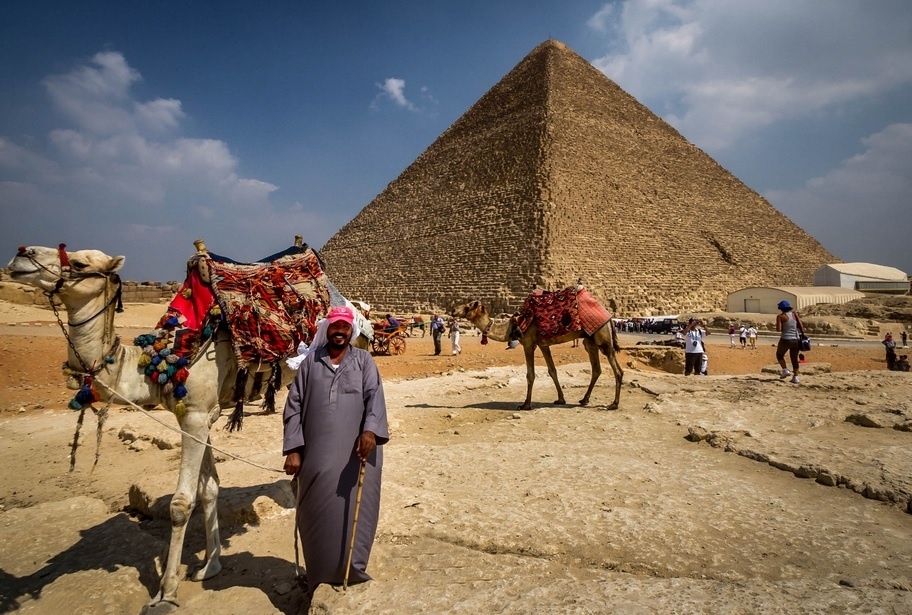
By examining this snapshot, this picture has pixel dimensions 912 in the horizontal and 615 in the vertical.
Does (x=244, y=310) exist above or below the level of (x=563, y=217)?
below

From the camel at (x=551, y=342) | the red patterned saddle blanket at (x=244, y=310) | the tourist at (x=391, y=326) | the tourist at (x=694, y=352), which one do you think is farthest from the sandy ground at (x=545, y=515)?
the tourist at (x=391, y=326)

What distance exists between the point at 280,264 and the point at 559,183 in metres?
44.0

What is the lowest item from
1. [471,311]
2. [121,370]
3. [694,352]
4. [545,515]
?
[545,515]

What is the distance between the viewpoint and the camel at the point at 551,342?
6.16 m

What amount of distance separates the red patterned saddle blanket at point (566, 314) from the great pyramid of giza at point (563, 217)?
27037mm

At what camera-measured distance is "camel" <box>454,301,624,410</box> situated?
20.2ft

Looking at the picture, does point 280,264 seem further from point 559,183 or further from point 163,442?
point 559,183

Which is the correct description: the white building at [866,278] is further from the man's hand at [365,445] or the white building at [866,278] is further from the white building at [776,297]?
the man's hand at [365,445]

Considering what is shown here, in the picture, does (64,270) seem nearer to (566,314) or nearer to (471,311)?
(471,311)

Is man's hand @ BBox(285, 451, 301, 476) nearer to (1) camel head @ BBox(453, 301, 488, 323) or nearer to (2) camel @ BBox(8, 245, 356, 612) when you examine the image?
(2) camel @ BBox(8, 245, 356, 612)

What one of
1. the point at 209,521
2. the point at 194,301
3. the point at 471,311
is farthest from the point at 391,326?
the point at 209,521

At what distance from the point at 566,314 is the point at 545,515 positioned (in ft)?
11.5

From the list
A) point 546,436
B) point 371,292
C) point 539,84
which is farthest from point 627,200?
point 546,436

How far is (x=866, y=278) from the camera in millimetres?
37812
